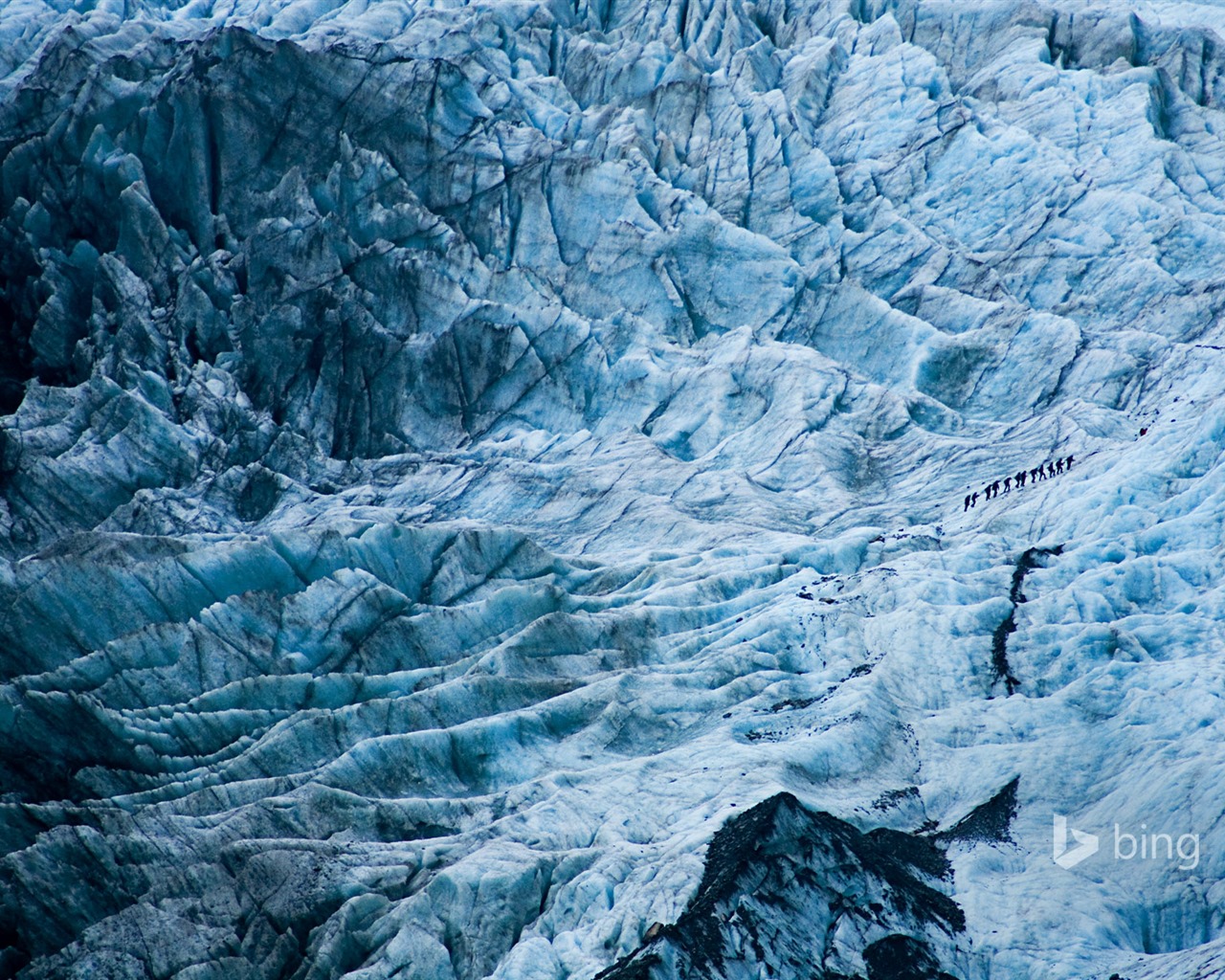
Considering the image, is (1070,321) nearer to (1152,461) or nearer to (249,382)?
(1152,461)

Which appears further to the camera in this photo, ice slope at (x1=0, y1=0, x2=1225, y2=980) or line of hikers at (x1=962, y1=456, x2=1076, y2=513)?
line of hikers at (x1=962, y1=456, x2=1076, y2=513)

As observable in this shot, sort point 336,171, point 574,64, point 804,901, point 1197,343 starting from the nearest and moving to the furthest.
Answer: point 804,901 < point 1197,343 < point 336,171 < point 574,64

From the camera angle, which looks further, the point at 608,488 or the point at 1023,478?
the point at 608,488

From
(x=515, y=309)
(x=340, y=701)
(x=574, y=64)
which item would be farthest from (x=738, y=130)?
(x=340, y=701)

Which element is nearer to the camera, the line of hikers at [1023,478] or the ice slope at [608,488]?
the ice slope at [608,488]
